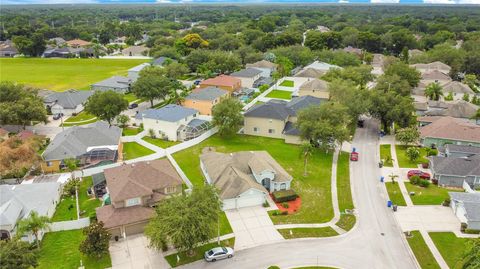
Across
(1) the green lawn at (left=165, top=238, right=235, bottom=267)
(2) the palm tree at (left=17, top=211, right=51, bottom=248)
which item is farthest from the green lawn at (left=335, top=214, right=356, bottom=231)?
(2) the palm tree at (left=17, top=211, right=51, bottom=248)

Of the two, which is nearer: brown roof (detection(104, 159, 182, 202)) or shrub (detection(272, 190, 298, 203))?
brown roof (detection(104, 159, 182, 202))

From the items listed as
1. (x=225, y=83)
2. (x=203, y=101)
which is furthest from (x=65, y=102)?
(x=225, y=83)

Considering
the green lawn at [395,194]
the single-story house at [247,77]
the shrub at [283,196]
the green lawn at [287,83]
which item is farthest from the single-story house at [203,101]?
the green lawn at [395,194]

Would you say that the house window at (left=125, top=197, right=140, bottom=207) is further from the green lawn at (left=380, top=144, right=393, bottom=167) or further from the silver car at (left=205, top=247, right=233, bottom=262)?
the green lawn at (left=380, top=144, right=393, bottom=167)

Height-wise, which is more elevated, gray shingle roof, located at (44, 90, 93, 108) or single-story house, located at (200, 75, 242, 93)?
single-story house, located at (200, 75, 242, 93)

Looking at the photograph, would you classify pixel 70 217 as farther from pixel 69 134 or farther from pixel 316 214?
pixel 316 214

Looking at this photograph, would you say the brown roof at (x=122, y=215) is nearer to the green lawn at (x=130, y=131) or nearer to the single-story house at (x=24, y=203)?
the single-story house at (x=24, y=203)

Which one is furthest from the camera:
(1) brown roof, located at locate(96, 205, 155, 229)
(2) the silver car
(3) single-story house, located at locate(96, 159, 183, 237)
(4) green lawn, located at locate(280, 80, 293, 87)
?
(4) green lawn, located at locate(280, 80, 293, 87)

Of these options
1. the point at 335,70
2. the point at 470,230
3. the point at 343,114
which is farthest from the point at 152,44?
the point at 470,230
